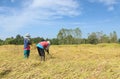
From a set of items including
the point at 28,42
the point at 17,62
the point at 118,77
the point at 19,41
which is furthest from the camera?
the point at 19,41

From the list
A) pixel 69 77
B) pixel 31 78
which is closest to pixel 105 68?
pixel 69 77

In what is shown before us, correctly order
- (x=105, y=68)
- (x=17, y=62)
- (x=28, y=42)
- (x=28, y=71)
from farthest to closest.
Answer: (x=28, y=42), (x=17, y=62), (x=28, y=71), (x=105, y=68)

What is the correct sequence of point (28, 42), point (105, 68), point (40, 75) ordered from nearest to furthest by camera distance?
Answer: point (105, 68)
point (40, 75)
point (28, 42)

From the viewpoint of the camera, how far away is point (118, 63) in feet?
33.6

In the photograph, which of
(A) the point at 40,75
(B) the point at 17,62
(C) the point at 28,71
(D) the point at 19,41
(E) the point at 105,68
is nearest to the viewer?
(E) the point at 105,68

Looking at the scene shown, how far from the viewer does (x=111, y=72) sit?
930 centimetres

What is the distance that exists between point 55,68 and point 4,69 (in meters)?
2.22

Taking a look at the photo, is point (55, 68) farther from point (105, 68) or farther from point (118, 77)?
point (118, 77)

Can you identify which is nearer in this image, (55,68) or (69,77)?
(69,77)

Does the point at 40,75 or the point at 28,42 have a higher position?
A: the point at 28,42

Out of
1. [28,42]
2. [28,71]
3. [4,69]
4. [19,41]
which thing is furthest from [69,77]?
[19,41]

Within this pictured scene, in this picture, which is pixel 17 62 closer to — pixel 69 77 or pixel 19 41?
pixel 69 77

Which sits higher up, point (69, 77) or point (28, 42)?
point (28, 42)

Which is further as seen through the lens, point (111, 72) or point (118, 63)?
point (118, 63)
